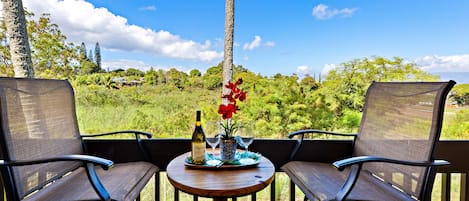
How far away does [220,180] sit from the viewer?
136 centimetres

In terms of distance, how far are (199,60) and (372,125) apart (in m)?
1.83

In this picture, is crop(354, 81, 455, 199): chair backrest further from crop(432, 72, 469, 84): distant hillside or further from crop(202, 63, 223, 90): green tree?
crop(202, 63, 223, 90): green tree

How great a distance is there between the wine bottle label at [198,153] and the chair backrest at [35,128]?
892 mm

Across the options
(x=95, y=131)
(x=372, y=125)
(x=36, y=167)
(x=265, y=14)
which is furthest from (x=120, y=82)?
(x=372, y=125)

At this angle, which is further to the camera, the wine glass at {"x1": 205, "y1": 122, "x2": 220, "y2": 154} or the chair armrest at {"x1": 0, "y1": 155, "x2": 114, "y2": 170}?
the wine glass at {"x1": 205, "y1": 122, "x2": 220, "y2": 154}

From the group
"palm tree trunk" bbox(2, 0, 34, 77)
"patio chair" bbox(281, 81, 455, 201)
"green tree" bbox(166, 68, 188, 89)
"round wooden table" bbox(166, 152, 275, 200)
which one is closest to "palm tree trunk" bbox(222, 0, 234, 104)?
"green tree" bbox(166, 68, 188, 89)

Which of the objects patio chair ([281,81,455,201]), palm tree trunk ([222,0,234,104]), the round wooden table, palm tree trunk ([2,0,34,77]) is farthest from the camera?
palm tree trunk ([222,0,234,104])

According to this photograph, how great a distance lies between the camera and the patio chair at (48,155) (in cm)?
136

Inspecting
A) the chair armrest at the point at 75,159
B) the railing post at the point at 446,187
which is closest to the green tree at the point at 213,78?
the chair armrest at the point at 75,159

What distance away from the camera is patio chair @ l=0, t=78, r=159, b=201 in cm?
136

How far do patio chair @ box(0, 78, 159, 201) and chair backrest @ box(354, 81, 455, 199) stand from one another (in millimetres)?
1542

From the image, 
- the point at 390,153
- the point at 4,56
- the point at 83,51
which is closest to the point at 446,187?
the point at 390,153

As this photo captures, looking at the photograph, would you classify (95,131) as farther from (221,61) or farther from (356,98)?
(356,98)

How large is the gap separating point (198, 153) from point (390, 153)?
121 cm
